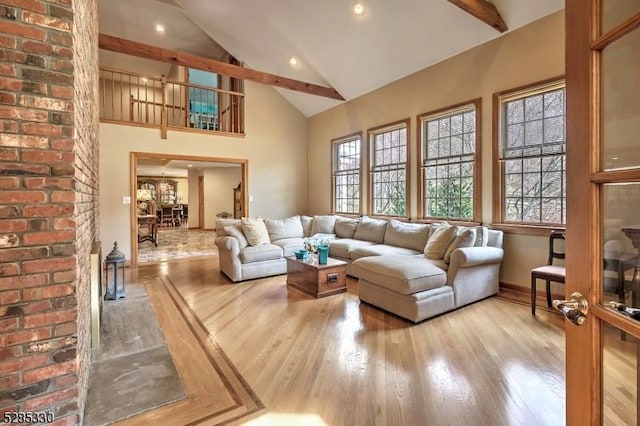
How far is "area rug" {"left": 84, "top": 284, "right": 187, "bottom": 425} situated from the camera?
6.03ft

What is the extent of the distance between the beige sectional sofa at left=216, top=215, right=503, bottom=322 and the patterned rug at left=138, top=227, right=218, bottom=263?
2.03 meters

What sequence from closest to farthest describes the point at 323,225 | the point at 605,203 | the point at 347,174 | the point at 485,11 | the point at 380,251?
the point at 605,203, the point at 485,11, the point at 380,251, the point at 323,225, the point at 347,174

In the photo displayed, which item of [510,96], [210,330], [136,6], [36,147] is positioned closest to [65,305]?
[36,147]

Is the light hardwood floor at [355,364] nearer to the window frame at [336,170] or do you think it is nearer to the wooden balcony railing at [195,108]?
the window frame at [336,170]

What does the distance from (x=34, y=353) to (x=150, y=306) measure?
7.21ft

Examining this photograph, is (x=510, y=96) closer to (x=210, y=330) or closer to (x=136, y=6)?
(x=210, y=330)

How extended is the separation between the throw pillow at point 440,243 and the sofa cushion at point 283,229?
244 cm

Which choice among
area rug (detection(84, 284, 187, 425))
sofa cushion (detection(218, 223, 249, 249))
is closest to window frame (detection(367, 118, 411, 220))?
sofa cushion (detection(218, 223, 249, 249))

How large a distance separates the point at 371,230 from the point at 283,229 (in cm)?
148

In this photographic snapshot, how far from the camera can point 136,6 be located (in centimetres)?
615

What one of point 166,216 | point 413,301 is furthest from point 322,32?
point 166,216

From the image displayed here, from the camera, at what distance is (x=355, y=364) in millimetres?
2275

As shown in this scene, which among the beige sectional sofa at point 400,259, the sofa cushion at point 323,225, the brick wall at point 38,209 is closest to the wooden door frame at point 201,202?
the sofa cushion at point 323,225

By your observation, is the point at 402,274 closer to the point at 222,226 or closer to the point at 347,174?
the point at 222,226
